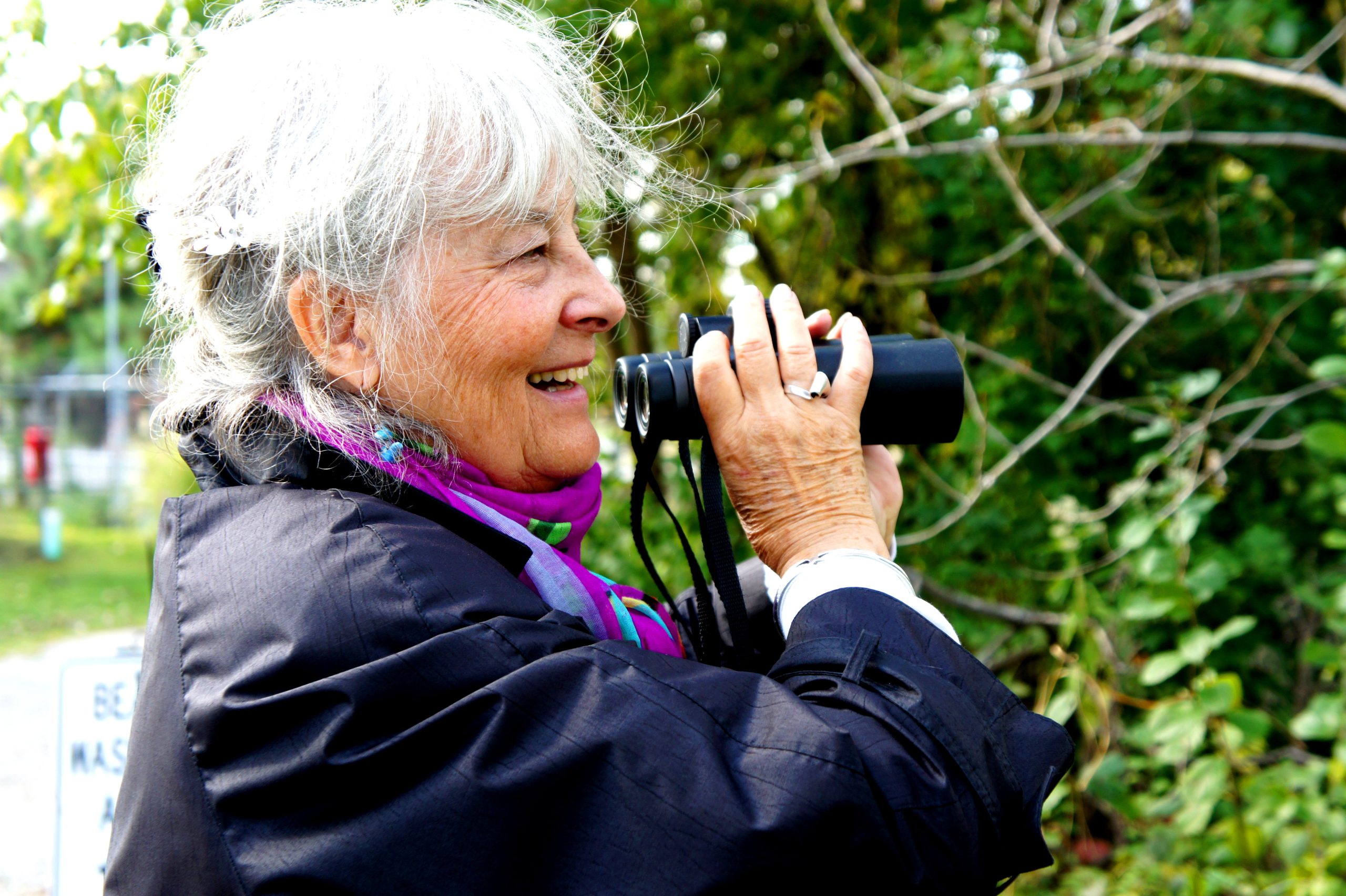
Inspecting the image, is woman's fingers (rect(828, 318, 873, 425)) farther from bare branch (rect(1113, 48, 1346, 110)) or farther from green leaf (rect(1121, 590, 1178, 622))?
bare branch (rect(1113, 48, 1346, 110))

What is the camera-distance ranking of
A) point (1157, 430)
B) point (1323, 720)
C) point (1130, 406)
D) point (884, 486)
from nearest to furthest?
point (884, 486) < point (1323, 720) < point (1157, 430) < point (1130, 406)

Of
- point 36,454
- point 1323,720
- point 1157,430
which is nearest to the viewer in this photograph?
point 1323,720

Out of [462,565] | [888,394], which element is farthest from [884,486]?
[462,565]

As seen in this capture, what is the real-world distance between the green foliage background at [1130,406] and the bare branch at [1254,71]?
11cm

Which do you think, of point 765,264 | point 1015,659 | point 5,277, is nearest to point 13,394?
point 5,277

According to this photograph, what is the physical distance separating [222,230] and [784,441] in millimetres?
604

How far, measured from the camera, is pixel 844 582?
1024mm

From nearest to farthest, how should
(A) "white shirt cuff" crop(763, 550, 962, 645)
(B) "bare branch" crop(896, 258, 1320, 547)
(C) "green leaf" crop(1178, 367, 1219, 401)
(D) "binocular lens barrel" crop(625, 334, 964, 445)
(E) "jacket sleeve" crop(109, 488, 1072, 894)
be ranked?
(E) "jacket sleeve" crop(109, 488, 1072, 894), (A) "white shirt cuff" crop(763, 550, 962, 645), (D) "binocular lens barrel" crop(625, 334, 964, 445), (C) "green leaf" crop(1178, 367, 1219, 401), (B) "bare branch" crop(896, 258, 1320, 547)

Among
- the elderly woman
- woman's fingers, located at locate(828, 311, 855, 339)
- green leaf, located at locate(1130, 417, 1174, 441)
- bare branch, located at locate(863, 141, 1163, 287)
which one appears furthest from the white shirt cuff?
bare branch, located at locate(863, 141, 1163, 287)

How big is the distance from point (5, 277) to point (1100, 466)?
75.1 feet

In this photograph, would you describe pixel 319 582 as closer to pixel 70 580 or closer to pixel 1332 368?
pixel 1332 368

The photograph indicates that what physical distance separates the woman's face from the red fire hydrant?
15503mm

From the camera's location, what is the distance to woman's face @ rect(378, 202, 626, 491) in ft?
3.59

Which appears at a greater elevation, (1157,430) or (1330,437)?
(1330,437)
